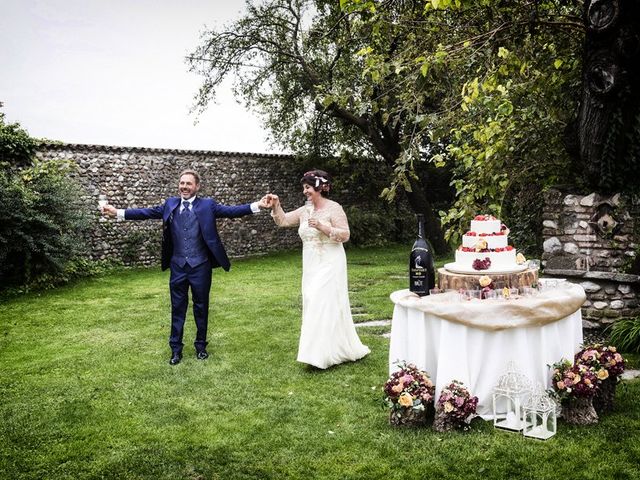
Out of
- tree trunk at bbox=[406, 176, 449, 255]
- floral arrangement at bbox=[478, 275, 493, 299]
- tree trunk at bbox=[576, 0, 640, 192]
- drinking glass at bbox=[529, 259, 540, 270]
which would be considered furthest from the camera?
tree trunk at bbox=[406, 176, 449, 255]

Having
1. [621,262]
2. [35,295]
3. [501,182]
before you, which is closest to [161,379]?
[501,182]

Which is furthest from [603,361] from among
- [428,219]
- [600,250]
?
[428,219]

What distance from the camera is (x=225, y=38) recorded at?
16.6 metres

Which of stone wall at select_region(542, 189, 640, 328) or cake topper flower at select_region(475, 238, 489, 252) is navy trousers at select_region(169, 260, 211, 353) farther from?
stone wall at select_region(542, 189, 640, 328)

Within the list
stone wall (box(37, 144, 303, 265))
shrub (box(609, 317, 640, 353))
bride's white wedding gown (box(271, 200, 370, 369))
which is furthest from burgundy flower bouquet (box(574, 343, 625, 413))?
stone wall (box(37, 144, 303, 265))

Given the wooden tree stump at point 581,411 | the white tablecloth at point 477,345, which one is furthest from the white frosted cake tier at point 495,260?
the wooden tree stump at point 581,411

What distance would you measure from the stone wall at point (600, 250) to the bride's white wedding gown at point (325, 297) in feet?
9.26

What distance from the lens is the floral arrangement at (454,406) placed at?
393 cm

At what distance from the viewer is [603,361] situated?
429 cm

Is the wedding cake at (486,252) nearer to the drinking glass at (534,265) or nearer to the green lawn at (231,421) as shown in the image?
the drinking glass at (534,265)

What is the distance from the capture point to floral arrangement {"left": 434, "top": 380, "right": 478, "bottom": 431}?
3.93m

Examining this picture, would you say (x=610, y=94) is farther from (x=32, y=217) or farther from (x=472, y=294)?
(x=32, y=217)

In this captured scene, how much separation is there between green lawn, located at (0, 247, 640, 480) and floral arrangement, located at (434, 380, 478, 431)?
9cm

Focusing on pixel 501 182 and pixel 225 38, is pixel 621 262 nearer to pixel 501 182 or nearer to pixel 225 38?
pixel 501 182
